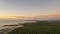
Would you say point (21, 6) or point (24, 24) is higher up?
point (21, 6)

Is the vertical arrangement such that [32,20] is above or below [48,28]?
above

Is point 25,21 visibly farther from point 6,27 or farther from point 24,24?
point 6,27

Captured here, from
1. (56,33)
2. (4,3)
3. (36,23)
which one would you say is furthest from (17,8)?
(56,33)

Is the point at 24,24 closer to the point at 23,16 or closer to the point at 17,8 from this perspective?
the point at 23,16

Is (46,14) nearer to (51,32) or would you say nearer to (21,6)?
(51,32)

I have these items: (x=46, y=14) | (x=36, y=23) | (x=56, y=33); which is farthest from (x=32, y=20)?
(x=56, y=33)

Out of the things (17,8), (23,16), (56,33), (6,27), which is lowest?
(56,33)
